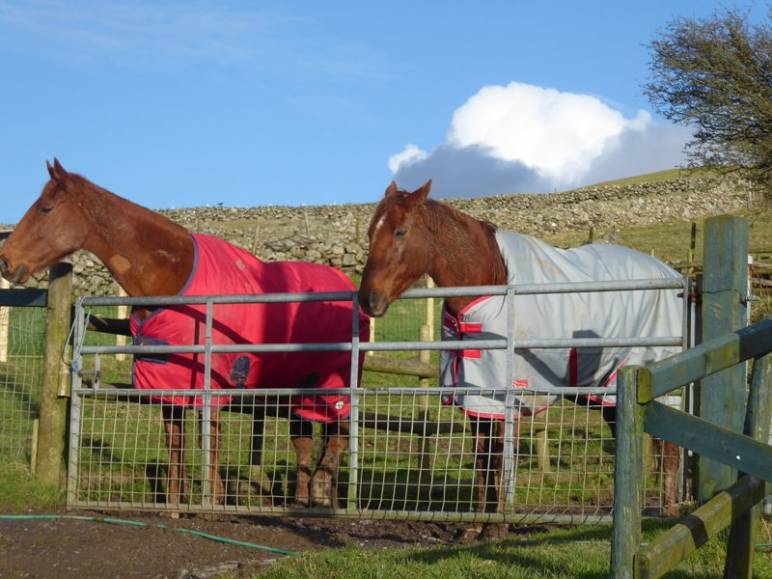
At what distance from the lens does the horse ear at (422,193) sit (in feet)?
21.9

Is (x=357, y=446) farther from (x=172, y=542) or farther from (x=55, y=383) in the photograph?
(x=55, y=383)

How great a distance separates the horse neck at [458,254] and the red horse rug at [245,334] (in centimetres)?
81

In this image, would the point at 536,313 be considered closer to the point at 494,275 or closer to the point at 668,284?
the point at 494,275

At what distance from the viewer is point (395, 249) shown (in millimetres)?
6559

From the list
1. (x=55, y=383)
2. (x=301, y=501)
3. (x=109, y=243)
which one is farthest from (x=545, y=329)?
(x=55, y=383)

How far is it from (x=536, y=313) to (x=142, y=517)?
9.45 feet

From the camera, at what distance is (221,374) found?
710 centimetres

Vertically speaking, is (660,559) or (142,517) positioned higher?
(660,559)

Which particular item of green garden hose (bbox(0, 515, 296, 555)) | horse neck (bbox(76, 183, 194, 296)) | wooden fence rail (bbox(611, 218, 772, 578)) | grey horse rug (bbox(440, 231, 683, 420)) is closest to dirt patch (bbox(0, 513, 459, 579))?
green garden hose (bbox(0, 515, 296, 555))

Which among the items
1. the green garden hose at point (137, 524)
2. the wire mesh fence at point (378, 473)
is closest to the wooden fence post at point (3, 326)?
the wire mesh fence at point (378, 473)

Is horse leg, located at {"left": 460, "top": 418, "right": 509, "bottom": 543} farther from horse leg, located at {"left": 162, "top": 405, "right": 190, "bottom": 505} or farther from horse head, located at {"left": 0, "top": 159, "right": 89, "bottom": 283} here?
horse head, located at {"left": 0, "top": 159, "right": 89, "bottom": 283}

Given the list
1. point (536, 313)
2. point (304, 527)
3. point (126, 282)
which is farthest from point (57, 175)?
point (536, 313)

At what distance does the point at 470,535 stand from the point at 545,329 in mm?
1359

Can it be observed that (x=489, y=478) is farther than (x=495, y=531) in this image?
Yes
